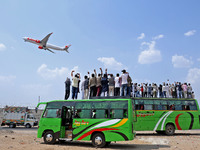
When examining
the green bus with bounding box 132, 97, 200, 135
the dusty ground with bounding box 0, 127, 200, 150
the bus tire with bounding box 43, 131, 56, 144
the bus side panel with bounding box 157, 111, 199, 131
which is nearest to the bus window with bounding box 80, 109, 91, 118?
the dusty ground with bounding box 0, 127, 200, 150

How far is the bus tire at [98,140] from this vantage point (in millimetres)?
10680

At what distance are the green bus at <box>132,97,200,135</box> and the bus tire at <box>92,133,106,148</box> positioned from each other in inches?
252

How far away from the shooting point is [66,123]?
12195 mm

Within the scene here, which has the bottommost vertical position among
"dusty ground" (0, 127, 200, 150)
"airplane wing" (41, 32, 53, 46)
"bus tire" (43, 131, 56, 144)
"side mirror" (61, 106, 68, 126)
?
A: "dusty ground" (0, 127, 200, 150)

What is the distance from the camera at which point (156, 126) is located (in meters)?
16.5

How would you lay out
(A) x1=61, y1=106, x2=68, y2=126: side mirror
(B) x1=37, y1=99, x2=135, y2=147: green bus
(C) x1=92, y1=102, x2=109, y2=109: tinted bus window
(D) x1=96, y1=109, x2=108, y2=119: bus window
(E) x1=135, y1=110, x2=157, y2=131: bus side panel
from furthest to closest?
1. (E) x1=135, y1=110, x2=157, y2=131: bus side panel
2. (A) x1=61, y1=106, x2=68, y2=126: side mirror
3. (C) x1=92, y1=102, x2=109, y2=109: tinted bus window
4. (D) x1=96, y1=109, x2=108, y2=119: bus window
5. (B) x1=37, y1=99, x2=135, y2=147: green bus

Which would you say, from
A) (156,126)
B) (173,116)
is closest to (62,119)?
(156,126)

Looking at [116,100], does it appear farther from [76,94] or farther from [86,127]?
[76,94]

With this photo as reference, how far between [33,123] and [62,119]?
19514mm

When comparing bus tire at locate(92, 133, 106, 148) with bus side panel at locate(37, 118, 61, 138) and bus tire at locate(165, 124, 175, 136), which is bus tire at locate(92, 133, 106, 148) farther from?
bus tire at locate(165, 124, 175, 136)

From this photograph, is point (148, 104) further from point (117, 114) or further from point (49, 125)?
point (49, 125)

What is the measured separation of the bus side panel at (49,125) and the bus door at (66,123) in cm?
26

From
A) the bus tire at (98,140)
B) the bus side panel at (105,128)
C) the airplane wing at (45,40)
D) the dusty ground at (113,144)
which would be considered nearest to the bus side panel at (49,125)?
the dusty ground at (113,144)

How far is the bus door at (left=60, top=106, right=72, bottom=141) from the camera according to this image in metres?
11.8
